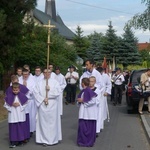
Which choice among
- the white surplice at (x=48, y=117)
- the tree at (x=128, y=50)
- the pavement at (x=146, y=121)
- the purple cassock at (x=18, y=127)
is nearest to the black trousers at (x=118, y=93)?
the pavement at (x=146, y=121)

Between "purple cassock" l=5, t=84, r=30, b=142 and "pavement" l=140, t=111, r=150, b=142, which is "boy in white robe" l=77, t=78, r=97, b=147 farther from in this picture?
"pavement" l=140, t=111, r=150, b=142

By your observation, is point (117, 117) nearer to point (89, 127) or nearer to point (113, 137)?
point (113, 137)

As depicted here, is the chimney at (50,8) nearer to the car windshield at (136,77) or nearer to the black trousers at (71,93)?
the black trousers at (71,93)

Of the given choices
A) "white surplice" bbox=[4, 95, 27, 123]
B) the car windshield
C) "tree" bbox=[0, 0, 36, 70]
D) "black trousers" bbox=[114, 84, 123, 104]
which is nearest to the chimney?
"black trousers" bbox=[114, 84, 123, 104]

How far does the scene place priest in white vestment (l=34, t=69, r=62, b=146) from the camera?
31.3 feet

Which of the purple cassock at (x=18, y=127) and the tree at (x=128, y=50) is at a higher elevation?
the tree at (x=128, y=50)

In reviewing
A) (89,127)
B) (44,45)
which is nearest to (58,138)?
(89,127)

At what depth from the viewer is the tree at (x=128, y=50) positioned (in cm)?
5853

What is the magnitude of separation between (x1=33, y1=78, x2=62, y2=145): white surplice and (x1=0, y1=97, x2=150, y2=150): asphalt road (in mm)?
205

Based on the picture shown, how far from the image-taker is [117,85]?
2100 cm

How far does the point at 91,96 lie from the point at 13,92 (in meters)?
1.78

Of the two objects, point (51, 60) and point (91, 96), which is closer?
point (91, 96)

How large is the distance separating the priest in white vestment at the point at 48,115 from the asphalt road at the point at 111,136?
0.20 meters

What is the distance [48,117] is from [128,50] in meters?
50.1
